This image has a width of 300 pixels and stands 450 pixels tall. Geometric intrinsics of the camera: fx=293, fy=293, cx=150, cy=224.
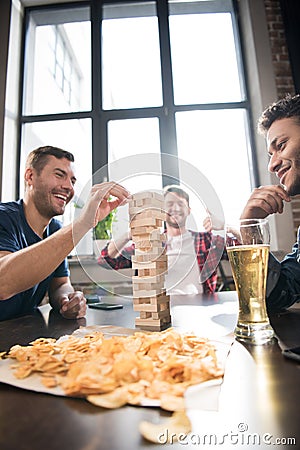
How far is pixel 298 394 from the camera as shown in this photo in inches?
11.0

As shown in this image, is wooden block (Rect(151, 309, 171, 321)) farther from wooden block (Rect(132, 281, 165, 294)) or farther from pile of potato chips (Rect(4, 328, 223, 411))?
pile of potato chips (Rect(4, 328, 223, 411))

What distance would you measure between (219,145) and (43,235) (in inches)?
69.9

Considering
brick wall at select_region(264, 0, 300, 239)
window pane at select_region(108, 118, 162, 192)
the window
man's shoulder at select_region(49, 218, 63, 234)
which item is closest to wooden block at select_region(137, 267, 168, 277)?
man's shoulder at select_region(49, 218, 63, 234)

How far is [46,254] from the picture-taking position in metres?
0.79

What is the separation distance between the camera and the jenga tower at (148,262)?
2.04ft

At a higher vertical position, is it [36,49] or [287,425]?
[36,49]

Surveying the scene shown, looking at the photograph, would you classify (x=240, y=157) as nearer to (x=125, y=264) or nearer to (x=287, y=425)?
(x=125, y=264)

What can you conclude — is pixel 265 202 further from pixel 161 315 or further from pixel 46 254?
pixel 46 254

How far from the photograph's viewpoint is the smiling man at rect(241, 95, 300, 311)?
825mm

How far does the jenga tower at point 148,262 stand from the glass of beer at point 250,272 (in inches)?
6.4

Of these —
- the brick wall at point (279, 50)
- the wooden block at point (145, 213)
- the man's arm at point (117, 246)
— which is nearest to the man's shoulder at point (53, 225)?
the man's arm at point (117, 246)

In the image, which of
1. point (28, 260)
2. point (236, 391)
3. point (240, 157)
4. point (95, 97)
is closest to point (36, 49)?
point (95, 97)

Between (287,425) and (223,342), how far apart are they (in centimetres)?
25

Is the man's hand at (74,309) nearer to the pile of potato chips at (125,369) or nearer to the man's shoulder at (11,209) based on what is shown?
the pile of potato chips at (125,369)
